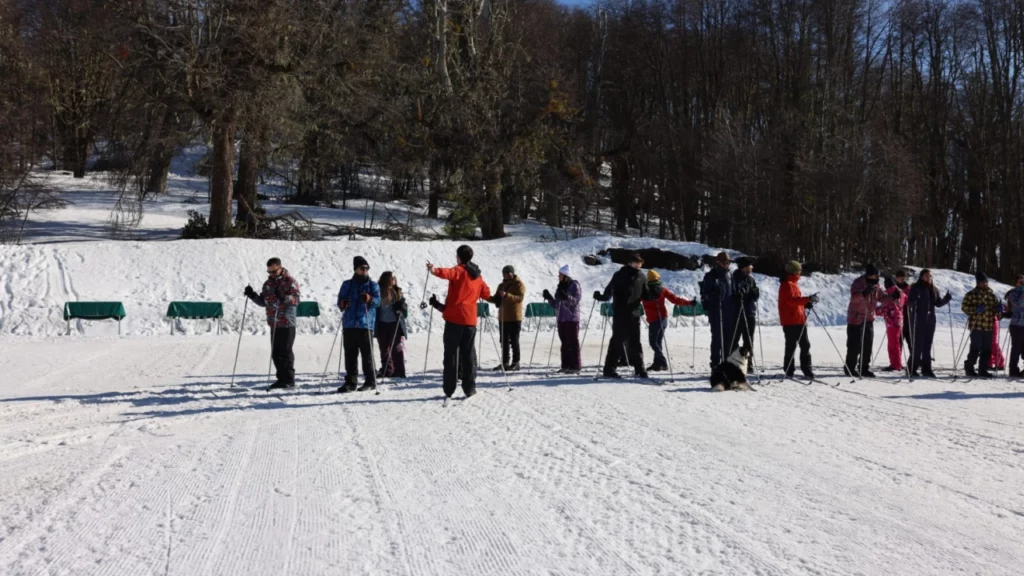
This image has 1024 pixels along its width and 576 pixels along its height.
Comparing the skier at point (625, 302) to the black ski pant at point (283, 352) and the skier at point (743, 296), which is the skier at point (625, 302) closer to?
the skier at point (743, 296)

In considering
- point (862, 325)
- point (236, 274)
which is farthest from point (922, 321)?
point (236, 274)

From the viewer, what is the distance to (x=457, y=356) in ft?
32.4

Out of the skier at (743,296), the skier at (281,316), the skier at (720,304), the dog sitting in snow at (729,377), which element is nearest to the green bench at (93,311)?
the skier at (281,316)

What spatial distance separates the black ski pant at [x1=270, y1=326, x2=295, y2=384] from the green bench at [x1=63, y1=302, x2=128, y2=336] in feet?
36.7

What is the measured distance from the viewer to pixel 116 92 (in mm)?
27156

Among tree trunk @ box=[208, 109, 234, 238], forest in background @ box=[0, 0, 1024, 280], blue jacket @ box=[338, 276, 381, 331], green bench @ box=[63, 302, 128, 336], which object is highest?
forest in background @ box=[0, 0, 1024, 280]

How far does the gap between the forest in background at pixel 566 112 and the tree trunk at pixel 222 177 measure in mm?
74

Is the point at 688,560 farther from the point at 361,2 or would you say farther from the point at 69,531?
the point at 361,2

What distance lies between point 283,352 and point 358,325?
1155mm

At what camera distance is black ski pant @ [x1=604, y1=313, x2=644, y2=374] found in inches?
466

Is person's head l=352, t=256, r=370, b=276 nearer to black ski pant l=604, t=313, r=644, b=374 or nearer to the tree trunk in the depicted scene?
black ski pant l=604, t=313, r=644, b=374

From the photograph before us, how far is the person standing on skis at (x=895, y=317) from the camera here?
45.4 ft

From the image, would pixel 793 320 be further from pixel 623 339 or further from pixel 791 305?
pixel 623 339

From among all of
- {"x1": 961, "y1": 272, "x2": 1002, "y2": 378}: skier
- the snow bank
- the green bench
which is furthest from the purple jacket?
the green bench
